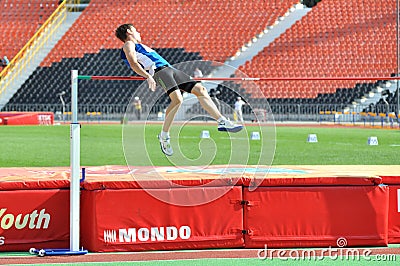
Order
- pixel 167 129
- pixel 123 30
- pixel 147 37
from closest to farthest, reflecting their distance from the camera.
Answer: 1. pixel 123 30
2. pixel 167 129
3. pixel 147 37

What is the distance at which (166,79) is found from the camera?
19.6 feet

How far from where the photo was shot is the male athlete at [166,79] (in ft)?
19.3

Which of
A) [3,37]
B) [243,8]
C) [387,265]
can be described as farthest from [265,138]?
[3,37]

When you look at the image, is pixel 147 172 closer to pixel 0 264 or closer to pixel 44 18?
pixel 0 264

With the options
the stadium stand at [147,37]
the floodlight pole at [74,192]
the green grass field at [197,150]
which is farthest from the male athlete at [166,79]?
the stadium stand at [147,37]

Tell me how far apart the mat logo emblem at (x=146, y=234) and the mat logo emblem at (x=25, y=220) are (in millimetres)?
478

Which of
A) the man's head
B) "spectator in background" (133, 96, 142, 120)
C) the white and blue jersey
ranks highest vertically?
the man's head

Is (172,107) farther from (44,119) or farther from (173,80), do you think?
(44,119)

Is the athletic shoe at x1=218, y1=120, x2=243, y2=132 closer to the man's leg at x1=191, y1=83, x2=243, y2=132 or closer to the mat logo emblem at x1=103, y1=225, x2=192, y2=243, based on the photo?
the man's leg at x1=191, y1=83, x2=243, y2=132

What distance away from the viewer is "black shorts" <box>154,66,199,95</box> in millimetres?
5969

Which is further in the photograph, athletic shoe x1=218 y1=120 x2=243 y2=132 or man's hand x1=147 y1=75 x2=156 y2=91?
athletic shoe x1=218 y1=120 x2=243 y2=132


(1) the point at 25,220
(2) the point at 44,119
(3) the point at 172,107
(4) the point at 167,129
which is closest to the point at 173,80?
(3) the point at 172,107

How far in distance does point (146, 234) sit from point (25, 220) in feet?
3.01

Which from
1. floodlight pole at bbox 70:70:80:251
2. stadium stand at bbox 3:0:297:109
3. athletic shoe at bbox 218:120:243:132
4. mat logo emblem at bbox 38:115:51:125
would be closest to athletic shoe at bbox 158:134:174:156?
athletic shoe at bbox 218:120:243:132
